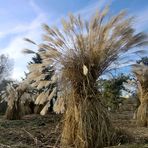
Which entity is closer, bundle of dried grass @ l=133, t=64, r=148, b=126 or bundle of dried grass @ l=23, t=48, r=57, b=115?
bundle of dried grass @ l=23, t=48, r=57, b=115

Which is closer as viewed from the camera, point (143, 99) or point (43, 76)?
point (43, 76)

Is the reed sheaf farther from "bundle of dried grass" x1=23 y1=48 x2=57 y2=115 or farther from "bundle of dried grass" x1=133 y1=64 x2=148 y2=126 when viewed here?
"bundle of dried grass" x1=133 y1=64 x2=148 y2=126

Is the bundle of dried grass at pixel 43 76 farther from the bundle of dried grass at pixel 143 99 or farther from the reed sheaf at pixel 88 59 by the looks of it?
the bundle of dried grass at pixel 143 99

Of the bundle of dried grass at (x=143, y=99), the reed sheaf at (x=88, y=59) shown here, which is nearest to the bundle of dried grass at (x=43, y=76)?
the reed sheaf at (x=88, y=59)

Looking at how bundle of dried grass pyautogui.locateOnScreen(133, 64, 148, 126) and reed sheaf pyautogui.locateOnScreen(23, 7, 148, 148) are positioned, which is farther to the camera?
bundle of dried grass pyautogui.locateOnScreen(133, 64, 148, 126)

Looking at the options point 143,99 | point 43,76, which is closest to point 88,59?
point 43,76

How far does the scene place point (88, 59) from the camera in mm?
5754

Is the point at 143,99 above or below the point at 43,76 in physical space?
above

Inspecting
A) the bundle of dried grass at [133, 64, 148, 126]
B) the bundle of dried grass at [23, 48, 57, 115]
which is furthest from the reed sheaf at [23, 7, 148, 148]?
the bundle of dried grass at [133, 64, 148, 126]

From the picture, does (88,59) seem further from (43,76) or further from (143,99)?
(143,99)

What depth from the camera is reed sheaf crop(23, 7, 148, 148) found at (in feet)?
18.4

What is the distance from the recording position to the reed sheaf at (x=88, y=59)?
5.61 meters

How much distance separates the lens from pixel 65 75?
232 inches

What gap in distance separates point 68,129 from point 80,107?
0.39m
